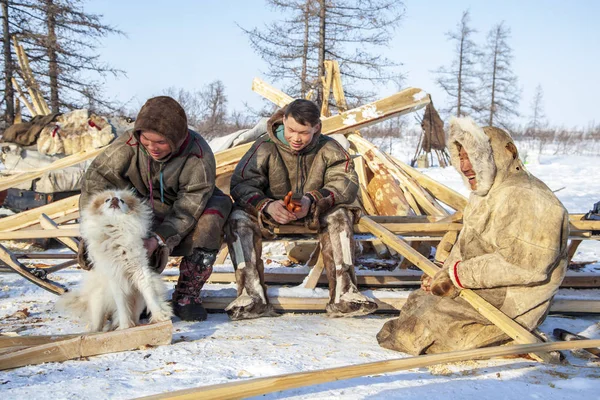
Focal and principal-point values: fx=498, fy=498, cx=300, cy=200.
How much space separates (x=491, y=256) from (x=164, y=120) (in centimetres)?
229

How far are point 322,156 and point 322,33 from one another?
11502mm

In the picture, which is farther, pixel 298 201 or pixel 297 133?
pixel 297 133

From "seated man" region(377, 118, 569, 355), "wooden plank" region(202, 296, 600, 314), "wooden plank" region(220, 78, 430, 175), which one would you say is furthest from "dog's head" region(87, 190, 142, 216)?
"wooden plank" region(220, 78, 430, 175)

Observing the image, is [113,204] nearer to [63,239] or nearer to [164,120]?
[164,120]

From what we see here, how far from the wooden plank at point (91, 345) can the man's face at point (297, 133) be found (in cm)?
176

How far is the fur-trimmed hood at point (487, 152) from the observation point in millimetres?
2881

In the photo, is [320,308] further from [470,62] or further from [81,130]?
[470,62]

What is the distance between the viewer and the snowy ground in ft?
7.77

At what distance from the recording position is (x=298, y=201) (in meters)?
3.81

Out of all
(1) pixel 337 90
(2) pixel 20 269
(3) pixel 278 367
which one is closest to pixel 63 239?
(2) pixel 20 269

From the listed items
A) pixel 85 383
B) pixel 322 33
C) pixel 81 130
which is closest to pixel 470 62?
pixel 322 33

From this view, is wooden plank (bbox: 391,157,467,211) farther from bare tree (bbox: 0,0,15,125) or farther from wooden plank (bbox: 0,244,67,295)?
bare tree (bbox: 0,0,15,125)

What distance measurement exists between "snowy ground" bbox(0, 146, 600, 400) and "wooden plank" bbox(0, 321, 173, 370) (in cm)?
6

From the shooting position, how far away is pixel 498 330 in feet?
9.95
